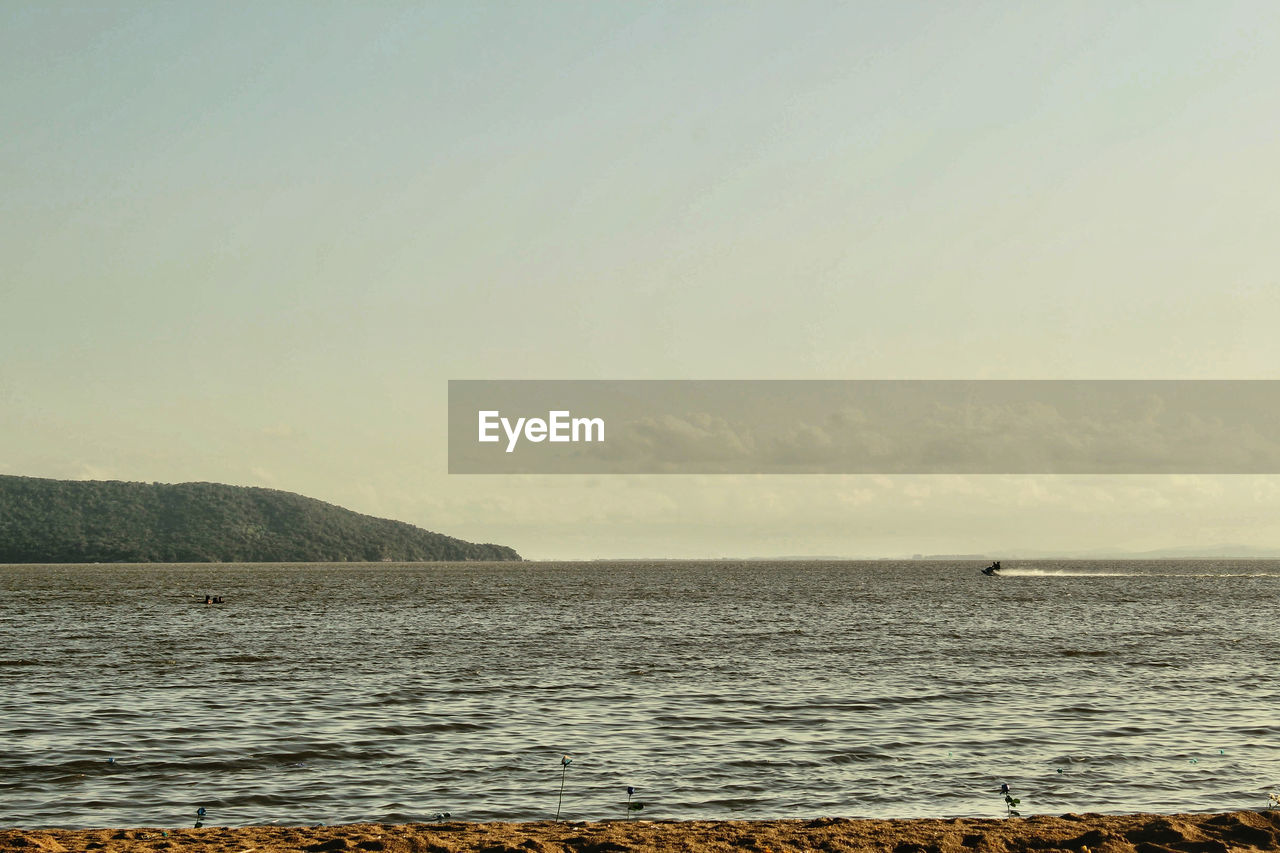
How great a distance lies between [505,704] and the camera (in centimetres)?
3672

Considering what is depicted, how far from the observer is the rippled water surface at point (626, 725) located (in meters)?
23.5

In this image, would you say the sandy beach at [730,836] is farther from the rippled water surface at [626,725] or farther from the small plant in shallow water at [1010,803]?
the rippled water surface at [626,725]

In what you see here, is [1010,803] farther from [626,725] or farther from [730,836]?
[626,725]

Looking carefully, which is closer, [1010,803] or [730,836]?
[730,836]

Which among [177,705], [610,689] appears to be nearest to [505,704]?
[610,689]

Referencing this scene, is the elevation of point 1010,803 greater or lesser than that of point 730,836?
lesser

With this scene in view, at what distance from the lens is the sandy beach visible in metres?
18.0

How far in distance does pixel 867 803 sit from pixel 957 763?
465 centimetres

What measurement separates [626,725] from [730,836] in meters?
13.6

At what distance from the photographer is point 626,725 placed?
32.4 meters

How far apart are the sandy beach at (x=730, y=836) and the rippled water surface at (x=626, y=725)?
2021 mm

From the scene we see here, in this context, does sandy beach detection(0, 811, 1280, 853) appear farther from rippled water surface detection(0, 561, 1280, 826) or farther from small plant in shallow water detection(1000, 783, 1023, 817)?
rippled water surface detection(0, 561, 1280, 826)

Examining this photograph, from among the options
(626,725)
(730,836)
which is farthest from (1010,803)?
(626,725)

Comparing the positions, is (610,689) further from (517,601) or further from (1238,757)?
(517,601)
